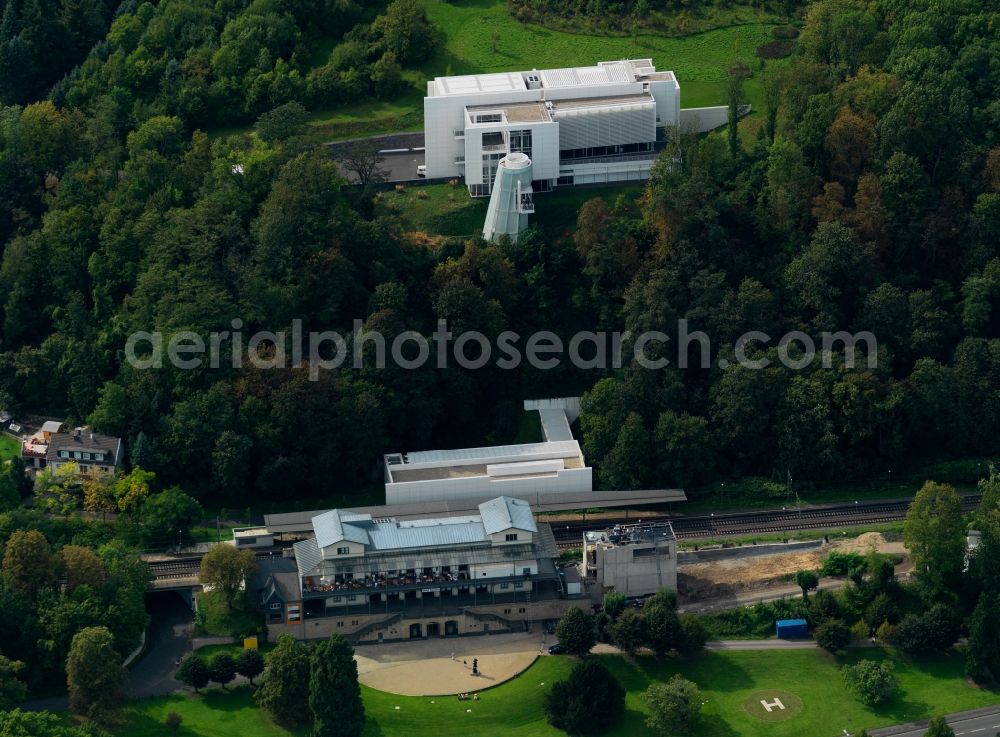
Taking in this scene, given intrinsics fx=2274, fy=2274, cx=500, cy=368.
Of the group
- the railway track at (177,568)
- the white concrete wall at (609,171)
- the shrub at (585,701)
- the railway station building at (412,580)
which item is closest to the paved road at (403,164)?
the white concrete wall at (609,171)

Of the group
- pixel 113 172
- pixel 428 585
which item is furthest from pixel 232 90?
pixel 428 585

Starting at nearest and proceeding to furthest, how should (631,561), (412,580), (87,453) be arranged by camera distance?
1. (412,580)
2. (631,561)
3. (87,453)

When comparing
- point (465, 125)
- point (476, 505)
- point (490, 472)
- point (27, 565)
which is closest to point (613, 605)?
point (476, 505)

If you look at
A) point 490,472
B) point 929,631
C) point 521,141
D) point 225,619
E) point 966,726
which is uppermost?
point 521,141

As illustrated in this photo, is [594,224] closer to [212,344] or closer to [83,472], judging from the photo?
[212,344]

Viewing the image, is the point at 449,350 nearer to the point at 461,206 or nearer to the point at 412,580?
the point at 461,206

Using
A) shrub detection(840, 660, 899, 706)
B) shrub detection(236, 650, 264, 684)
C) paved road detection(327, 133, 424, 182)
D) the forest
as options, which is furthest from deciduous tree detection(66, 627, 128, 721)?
paved road detection(327, 133, 424, 182)
